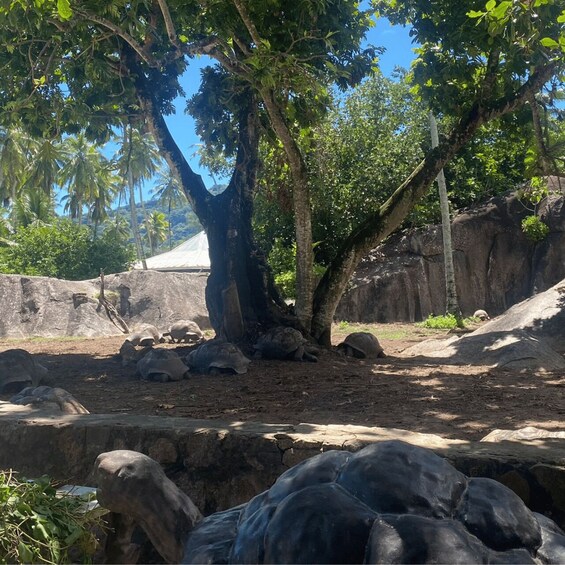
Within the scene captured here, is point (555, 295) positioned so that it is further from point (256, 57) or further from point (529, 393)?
point (256, 57)

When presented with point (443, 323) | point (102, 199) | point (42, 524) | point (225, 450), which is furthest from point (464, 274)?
point (102, 199)

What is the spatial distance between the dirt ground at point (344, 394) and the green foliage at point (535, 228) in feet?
28.9

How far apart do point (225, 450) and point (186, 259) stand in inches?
1217

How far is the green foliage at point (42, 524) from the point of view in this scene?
214 centimetres

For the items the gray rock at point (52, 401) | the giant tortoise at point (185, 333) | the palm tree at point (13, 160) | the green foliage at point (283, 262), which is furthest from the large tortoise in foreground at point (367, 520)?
the palm tree at point (13, 160)

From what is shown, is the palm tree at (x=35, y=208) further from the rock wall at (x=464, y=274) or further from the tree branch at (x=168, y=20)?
the tree branch at (x=168, y=20)

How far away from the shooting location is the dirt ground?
5.11 metres

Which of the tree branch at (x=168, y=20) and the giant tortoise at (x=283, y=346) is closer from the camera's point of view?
the tree branch at (x=168, y=20)

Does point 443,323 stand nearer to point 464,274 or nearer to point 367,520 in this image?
point 464,274

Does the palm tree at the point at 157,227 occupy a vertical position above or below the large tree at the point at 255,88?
above

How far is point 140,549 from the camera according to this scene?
2547 mm

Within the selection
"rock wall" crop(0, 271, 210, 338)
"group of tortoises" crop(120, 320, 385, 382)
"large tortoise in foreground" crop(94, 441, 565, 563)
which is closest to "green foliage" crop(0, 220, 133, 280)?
"rock wall" crop(0, 271, 210, 338)

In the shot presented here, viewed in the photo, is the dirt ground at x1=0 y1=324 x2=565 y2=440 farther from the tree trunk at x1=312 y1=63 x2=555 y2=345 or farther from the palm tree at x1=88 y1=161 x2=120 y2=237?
the palm tree at x1=88 y1=161 x2=120 y2=237

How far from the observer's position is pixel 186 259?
1329 inches
